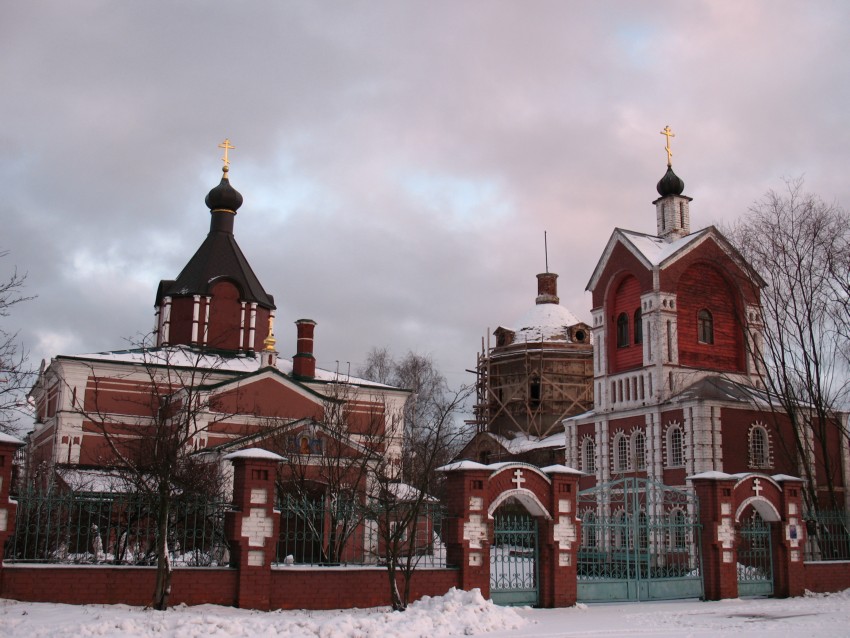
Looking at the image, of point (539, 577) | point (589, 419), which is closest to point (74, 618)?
point (539, 577)

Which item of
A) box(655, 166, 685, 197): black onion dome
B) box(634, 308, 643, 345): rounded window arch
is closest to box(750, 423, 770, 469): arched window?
box(634, 308, 643, 345): rounded window arch

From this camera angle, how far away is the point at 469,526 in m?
12.7

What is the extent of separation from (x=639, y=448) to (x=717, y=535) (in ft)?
40.4

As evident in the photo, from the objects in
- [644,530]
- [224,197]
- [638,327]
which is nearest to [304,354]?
[224,197]

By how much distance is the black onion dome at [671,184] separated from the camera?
29.1 m

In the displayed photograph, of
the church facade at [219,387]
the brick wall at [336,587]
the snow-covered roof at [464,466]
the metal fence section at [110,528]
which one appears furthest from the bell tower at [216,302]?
the brick wall at [336,587]

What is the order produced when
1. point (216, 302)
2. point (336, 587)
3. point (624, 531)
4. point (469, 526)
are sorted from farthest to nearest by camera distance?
point (216, 302)
point (624, 531)
point (469, 526)
point (336, 587)

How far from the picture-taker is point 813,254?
20.0m

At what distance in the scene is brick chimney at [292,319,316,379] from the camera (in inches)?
1224

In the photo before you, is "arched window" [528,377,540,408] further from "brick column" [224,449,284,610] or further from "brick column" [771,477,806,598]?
"brick column" [224,449,284,610]

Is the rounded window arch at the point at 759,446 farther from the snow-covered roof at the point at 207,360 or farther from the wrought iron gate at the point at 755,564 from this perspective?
the snow-covered roof at the point at 207,360

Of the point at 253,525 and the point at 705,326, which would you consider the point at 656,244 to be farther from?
the point at 253,525

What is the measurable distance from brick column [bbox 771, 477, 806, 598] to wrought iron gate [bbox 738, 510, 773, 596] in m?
0.16

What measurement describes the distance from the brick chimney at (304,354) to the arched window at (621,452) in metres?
10.8
